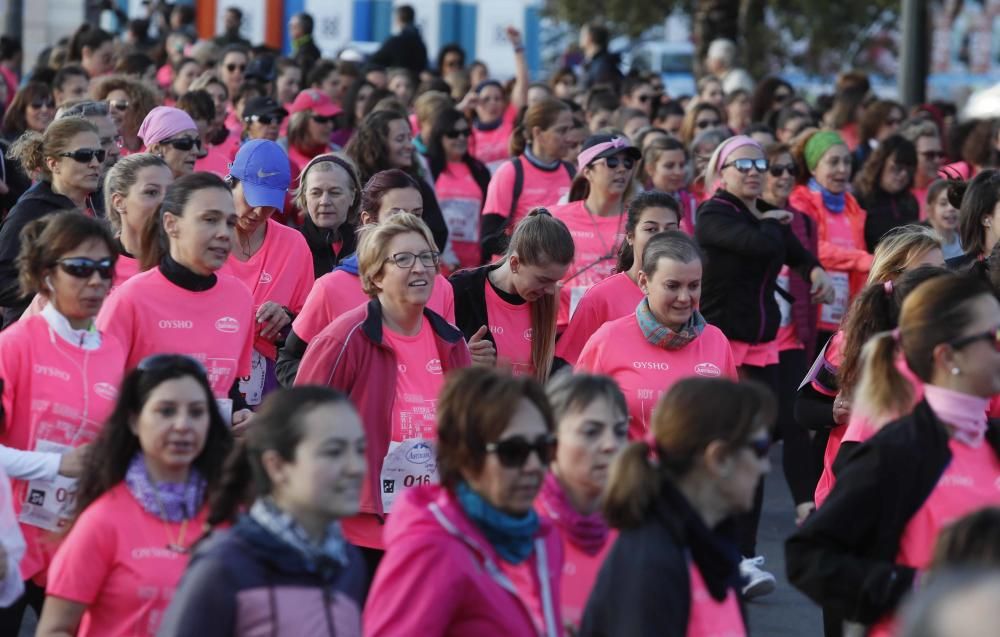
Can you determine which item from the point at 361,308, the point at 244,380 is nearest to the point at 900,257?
the point at 361,308

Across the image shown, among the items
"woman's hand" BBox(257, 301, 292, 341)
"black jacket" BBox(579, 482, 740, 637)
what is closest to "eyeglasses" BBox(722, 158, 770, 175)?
"woman's hand" BBox(257, 301, 292, 341)

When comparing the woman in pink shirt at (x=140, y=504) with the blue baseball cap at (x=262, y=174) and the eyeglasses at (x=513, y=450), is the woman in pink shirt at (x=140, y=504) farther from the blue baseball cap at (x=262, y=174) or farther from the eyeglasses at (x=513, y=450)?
the blue baseball cap at (x=262, y=174)

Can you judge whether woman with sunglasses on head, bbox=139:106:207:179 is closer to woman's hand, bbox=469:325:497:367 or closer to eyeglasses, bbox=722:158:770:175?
woman's hand, bbox=469:325:497:367

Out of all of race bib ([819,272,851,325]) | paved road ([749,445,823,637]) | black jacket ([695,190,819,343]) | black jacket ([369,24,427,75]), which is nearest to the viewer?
paved road ([749,445,823,637])

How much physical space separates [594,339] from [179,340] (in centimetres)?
161

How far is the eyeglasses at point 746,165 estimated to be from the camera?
9.19 metres

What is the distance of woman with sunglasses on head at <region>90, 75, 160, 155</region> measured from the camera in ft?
34.1

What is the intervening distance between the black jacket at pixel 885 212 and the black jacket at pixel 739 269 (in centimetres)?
227

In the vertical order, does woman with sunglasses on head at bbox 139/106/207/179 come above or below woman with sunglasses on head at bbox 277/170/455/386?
above

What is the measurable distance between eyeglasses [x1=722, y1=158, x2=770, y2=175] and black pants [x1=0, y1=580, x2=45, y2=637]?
4.81 meters

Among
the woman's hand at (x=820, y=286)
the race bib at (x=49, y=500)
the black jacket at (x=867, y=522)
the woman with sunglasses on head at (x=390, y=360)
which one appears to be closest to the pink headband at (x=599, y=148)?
the woman's hand at (x=820, y=286)

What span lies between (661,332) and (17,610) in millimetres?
2593

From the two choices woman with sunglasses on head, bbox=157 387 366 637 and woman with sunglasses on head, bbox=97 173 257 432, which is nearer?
woman with sunglasses on head, bbox=157 387 366 637

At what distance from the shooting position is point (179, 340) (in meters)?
6.05
